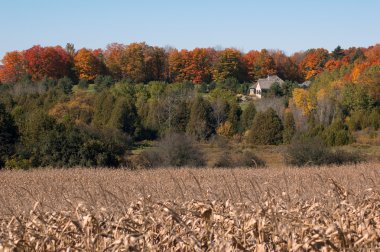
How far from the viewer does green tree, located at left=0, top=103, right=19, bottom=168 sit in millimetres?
35406

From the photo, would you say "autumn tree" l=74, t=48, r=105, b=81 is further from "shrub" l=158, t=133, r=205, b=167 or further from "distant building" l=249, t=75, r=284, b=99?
"shrub" l=158, t=133, r=205, b=167

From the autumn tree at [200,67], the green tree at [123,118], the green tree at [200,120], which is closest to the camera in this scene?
the green tree at [123,118]

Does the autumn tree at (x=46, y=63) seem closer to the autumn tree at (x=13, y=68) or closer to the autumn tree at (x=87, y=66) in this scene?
the autumn tree at (x=13, y=68)

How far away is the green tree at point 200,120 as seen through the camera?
61969mm

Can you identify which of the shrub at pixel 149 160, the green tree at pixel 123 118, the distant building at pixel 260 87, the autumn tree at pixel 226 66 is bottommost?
the shrub at pixel 149 160

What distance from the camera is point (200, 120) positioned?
206 ft

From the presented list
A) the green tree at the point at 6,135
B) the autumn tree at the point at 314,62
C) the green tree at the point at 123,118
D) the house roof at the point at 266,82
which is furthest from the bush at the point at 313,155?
the autumn tree at the point at 314,62

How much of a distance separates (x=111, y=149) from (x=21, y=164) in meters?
5.25

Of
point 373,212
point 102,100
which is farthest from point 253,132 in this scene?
point 373,212

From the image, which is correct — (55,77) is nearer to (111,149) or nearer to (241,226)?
(111,149)

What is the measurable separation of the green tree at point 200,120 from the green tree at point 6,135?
24652 millimetres

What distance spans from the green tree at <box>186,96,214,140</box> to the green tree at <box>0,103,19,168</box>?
971 inches

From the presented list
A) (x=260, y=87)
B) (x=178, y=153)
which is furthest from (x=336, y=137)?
(x=260, y=87)

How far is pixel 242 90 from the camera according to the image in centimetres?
9038
